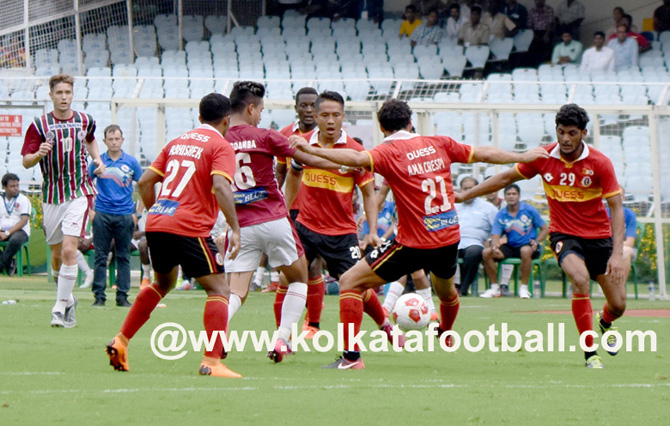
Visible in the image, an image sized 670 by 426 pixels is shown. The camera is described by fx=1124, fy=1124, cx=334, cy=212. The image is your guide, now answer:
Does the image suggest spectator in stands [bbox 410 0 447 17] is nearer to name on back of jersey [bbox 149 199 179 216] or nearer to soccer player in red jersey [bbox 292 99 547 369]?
soccer player in red jersey [bbox 292 99 547 369]

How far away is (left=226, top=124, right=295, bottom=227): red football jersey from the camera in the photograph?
8.35m

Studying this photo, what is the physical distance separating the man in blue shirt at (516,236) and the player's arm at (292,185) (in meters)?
9.05

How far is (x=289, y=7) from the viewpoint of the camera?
3238cm

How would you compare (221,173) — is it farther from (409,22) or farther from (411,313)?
(409,22)

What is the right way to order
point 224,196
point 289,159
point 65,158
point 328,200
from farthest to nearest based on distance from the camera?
point 65,158
point 328,200
point 289,159
point 224,196

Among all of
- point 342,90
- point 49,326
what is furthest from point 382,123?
point 342,90

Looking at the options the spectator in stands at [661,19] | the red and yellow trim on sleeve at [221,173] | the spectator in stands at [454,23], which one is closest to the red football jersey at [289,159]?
the red and yellow trim on sleeve at [221,173]

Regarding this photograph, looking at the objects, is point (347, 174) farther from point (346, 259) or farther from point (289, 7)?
point (289, 7)

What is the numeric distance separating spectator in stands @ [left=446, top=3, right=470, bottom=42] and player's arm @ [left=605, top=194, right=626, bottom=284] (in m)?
20.4

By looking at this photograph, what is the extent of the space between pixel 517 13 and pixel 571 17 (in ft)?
5.09

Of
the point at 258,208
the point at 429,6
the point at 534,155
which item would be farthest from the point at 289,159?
the point at 429,6

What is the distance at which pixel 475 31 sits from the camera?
28.2 meters

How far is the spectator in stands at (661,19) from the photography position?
2823 centimetres

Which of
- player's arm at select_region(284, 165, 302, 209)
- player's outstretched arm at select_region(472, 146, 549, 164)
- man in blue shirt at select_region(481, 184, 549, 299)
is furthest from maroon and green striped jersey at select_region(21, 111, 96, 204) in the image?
man in blue shirt at select_region(481, 184, 549, 299)
